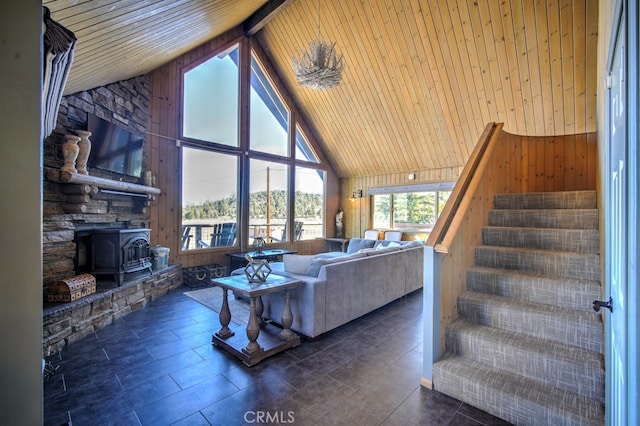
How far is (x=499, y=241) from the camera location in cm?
Result: 308

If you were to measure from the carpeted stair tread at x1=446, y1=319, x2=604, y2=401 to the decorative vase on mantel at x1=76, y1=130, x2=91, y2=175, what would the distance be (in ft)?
14.4

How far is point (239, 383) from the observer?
2.37 m

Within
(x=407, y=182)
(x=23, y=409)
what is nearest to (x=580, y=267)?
(x=23, y=409)

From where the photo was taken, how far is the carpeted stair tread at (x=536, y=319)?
6.72 feet

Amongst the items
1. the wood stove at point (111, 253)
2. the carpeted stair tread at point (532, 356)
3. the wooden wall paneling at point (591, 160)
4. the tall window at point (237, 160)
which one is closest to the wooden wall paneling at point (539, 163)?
the wooden wall paneling at point (591, 160)

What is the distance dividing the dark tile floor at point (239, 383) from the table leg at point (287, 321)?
0.14 meters

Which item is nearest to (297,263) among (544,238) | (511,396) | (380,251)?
(380,251)

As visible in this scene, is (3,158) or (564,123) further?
(564,123)

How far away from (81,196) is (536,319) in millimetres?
4794

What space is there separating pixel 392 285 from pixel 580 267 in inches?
87.7

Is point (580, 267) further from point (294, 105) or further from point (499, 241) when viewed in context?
point (294, 105)

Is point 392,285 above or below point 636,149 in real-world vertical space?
below

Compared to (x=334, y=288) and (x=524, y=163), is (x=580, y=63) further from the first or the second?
(x=334, y=288)

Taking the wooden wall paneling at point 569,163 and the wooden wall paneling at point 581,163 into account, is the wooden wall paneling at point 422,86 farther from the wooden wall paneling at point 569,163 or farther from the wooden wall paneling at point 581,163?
the wooden wall paneling at point 581,163
